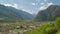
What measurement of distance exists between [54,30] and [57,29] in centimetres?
81

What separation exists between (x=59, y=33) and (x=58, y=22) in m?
5.29

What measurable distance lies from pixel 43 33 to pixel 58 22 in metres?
3.73

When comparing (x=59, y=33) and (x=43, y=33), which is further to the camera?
(x=43, y=33)

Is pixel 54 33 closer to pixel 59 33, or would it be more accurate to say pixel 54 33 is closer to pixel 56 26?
pixel 56 26

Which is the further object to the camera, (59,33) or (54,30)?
(54,30)

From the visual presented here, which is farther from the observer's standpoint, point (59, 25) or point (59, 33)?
point (59, 25)

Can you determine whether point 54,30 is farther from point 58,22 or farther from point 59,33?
point 59,33

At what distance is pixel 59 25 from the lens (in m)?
46.5

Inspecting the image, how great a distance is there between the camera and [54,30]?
47.1 m

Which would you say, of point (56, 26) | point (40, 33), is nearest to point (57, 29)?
point (56, 26)

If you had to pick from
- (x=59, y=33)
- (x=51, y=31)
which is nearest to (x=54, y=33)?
A: (x=51, y=31)

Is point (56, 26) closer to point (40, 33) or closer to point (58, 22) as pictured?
point (58, 22)

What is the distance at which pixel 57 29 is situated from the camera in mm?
46562

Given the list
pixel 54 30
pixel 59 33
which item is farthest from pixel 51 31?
pixel 59 33
